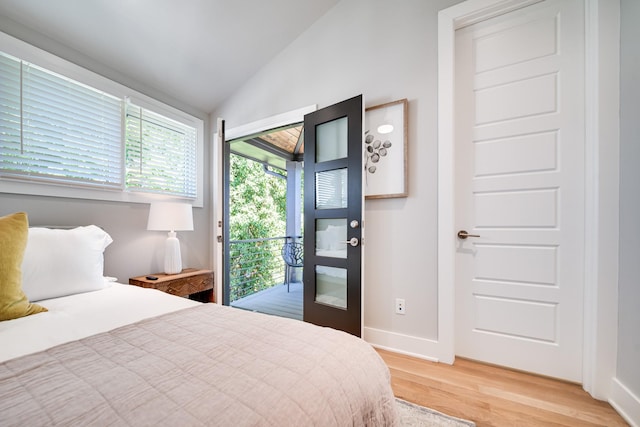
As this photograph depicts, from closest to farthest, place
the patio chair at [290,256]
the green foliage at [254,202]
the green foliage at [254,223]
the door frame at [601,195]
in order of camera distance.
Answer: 1. the door frame at [601,195]
2. the green foliage at [254,223]
3. the patio chair at [290,256]
4. the green foliage at [254,202]

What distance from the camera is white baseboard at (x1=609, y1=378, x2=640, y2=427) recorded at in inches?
48.5

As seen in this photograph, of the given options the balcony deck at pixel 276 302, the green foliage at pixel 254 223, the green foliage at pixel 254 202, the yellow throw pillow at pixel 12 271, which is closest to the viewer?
the yellow throw pillow at pixel 12 271

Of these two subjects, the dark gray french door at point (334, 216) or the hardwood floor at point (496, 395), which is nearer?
the hardwood floor at point (496, 395)

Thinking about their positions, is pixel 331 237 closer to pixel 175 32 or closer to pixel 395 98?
pixel 395 98

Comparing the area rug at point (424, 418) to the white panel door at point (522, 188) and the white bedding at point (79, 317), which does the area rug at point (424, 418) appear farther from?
the white bedding at point (79, 317)

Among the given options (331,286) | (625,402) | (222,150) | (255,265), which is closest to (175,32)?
(222,150)

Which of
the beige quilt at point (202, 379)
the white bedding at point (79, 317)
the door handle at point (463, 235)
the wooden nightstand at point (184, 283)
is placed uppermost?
the door handle at point (463, 235)

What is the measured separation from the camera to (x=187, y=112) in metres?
2.89

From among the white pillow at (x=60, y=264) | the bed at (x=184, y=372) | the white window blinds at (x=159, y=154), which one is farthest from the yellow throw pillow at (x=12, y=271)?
the white window blinds at (x=159, y=154)

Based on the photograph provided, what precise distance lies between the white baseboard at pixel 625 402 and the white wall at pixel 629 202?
16 millimetres

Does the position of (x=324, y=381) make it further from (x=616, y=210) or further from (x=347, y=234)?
(x=616, y=210)

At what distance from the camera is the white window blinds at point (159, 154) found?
237cm

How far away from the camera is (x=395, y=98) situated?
2.04 m

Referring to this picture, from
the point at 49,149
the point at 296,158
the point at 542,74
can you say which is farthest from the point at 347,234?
the point at 296,158
